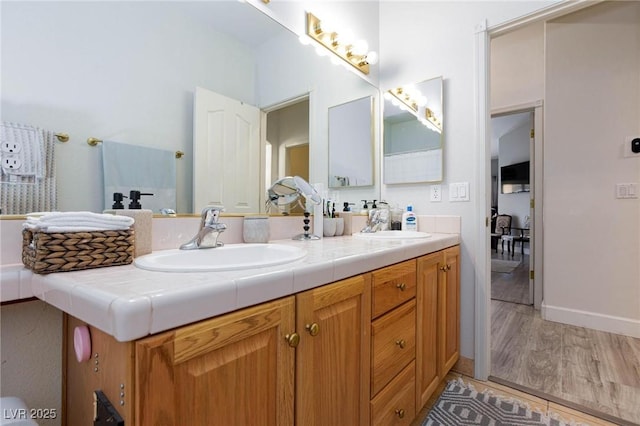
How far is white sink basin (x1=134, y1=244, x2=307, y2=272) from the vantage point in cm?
76

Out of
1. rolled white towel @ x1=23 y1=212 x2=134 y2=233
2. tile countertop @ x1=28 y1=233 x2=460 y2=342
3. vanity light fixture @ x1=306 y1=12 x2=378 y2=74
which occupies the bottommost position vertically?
tile countertop @ x1=28 y1=233 x2=460 y2=342

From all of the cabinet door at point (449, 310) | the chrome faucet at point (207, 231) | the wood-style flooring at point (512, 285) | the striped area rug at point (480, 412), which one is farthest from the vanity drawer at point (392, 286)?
the wood-style flooring at point (512, 285)

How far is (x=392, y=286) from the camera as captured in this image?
43.0 inches

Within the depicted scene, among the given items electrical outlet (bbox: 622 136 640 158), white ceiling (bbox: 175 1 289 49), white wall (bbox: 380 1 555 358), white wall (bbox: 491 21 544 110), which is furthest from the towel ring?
white wall (bbox: 491 21 544 110)

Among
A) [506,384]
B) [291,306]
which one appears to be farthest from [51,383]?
[506,384]

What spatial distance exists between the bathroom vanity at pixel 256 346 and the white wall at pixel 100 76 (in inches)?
16.8

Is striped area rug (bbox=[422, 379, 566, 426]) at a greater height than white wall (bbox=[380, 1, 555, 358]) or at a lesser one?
lesser

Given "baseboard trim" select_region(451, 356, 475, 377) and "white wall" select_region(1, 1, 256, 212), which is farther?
"baseboard trim" select_region(451, 356, 475, 377)

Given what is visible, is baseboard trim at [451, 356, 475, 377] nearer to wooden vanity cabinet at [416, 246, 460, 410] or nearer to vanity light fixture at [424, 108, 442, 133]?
wooden vanity cabinet at [416, 246, 460, 410]

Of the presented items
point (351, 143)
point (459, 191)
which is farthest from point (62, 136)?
point (459, 191)

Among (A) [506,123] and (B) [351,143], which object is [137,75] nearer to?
(B) [351,143]

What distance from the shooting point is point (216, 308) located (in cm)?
55

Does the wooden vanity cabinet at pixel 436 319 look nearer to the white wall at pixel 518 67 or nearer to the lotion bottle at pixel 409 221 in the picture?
the lotion bottle at pixel 409 221

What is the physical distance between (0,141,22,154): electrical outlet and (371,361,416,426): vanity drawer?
124 centimetres
